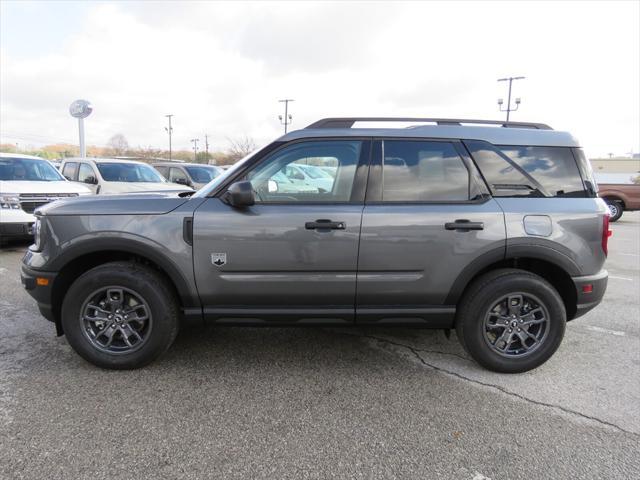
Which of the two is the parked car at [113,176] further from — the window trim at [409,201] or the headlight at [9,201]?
the window trim at [409,201]

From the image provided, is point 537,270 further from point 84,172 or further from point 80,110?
point 80,110

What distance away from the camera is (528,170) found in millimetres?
3211

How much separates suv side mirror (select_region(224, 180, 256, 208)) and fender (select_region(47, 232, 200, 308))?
0.66 metres

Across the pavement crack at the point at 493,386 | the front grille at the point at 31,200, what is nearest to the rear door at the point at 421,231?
the pavement crack at the point at 493,386

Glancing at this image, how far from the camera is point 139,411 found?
2.67 meters

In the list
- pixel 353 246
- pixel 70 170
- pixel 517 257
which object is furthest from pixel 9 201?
pixel 517 257

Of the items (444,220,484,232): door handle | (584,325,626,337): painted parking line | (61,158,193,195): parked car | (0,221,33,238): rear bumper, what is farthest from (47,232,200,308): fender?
(61,158,193,195): parked car

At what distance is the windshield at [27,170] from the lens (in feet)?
26.4

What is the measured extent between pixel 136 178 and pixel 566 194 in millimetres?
9653

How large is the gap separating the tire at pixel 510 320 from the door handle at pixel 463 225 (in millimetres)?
420

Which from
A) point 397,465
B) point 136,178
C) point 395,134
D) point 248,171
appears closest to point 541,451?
point 397,465

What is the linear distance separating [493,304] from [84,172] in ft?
33.7

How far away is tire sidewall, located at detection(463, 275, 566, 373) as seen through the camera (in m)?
3.15

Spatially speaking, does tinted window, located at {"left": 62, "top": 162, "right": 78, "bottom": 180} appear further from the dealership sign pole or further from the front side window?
the front side window
